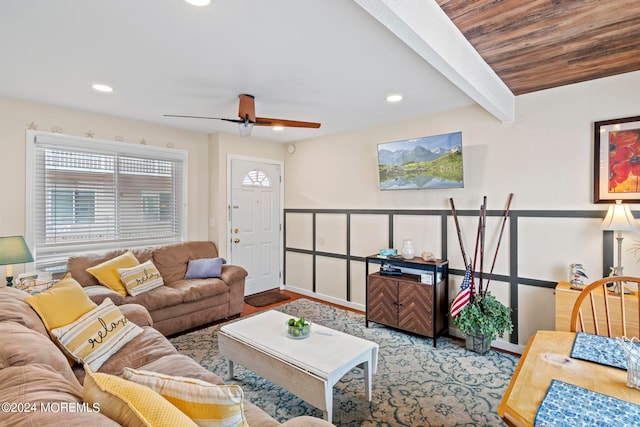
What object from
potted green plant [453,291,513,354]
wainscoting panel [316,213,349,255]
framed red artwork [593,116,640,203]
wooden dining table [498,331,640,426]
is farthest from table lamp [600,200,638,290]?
wainscoting panel [316,213,349,255]

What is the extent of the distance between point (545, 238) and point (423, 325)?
1.41m

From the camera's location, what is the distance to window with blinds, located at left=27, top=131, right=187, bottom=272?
3346 millimetres

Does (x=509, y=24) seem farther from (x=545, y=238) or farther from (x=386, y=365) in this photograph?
(x=386, y=365)

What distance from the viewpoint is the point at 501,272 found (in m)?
3.11

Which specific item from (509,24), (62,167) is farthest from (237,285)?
(509,24)

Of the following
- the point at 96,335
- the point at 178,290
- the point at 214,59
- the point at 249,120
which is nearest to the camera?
the point at 96,335

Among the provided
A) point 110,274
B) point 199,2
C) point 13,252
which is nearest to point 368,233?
point 110,274

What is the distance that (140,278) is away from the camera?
3.34 metres

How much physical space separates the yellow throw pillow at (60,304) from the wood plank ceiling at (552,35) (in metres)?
2.85

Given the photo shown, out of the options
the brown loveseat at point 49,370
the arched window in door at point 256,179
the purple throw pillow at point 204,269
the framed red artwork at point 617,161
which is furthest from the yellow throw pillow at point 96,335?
the framed red artwork at point 617,161

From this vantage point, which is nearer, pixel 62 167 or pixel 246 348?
pixel 246 348

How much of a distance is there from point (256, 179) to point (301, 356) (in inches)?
134

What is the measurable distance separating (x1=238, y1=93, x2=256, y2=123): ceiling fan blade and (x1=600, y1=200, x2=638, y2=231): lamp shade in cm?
304

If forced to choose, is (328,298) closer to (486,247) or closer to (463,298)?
(463,298)
